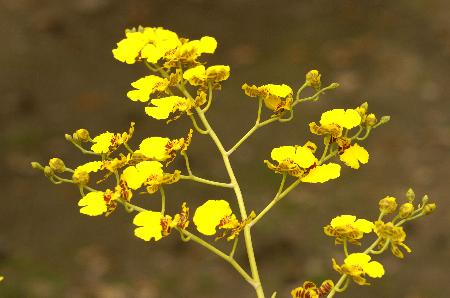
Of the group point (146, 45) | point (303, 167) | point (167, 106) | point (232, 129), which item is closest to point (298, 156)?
point (303, 167)

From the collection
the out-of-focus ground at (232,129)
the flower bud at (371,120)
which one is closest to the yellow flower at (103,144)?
the flower bud at (371,120)

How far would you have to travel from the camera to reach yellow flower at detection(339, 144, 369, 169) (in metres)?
1.29

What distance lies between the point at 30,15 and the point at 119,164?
4.59m

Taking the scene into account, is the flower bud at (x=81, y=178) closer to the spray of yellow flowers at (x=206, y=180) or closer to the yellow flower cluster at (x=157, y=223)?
the spray of yellow flowers at (x=206, y=180)

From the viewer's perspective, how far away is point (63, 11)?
5602 millimetres

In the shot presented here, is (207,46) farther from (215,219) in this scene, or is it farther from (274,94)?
(215,219)

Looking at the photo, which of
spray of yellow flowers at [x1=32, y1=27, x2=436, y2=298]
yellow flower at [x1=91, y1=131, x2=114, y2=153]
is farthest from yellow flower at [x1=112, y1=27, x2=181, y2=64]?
yellow flower at [x1=91, y1=131, x2=114, y2=153]

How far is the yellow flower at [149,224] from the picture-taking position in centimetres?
114

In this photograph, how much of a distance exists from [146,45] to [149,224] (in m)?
0.36

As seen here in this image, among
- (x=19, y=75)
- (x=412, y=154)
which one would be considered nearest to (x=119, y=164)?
(x=412, y=154)

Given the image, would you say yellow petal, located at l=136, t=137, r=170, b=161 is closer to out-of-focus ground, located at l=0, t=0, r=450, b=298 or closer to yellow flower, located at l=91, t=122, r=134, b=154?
yellow flower, located at l=91, t=122, r=134, b=154

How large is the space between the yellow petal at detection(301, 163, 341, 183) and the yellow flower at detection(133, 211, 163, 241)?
0.23 meters

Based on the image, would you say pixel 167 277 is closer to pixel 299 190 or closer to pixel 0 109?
pixel 299 190

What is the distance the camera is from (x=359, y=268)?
1.15m
